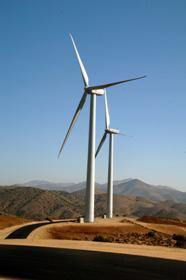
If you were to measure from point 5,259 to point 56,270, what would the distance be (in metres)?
5.71

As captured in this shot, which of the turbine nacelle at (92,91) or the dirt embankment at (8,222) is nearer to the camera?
the dirt embankment at (8,222)

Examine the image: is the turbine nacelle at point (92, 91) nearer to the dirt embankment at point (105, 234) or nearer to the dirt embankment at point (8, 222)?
the dirt embankment at point (105, 234)

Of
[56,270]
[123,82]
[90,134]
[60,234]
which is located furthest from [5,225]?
[56,270]

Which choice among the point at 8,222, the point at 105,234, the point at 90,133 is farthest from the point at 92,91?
the point at 8,222

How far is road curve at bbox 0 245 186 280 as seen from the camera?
21438mm

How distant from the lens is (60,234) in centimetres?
5272

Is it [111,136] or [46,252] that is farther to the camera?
[111,136]

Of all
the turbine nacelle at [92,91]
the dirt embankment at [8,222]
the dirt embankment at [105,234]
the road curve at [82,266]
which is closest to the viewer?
the road curve at [82,266]

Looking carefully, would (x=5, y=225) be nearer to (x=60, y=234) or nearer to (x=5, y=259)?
(x=60, y=234)

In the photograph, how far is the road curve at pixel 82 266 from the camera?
844 inches

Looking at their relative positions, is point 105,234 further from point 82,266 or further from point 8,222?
point 82,266

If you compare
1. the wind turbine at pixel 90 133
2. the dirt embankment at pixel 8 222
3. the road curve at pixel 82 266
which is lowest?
the dirt embankment at pixel 8 222

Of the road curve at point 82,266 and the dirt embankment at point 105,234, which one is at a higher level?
the road curve at point 82,266

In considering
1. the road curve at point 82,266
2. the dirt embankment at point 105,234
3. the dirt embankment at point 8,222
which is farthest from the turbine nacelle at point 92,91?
the road curve at point 82,266
